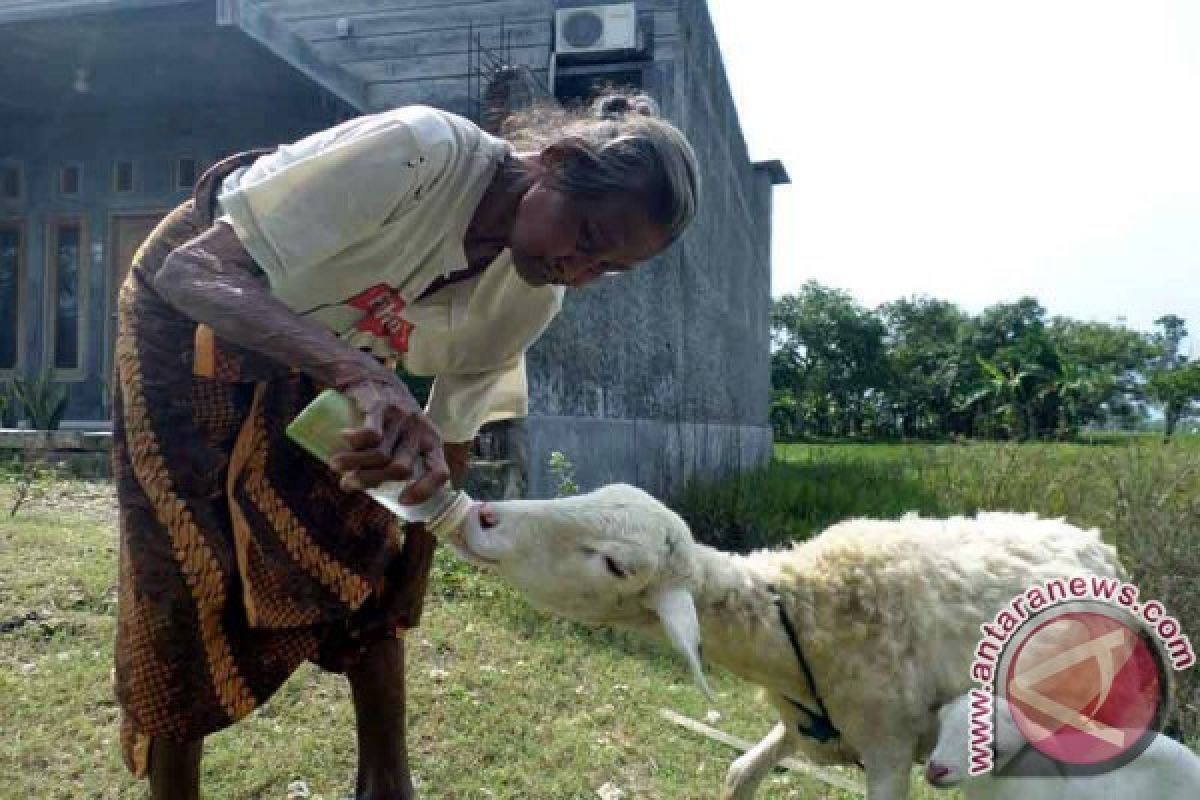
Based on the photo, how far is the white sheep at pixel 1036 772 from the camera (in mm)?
1632

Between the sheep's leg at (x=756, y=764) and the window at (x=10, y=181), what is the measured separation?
30.3ft

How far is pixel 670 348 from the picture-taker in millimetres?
8109

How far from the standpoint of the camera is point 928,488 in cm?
666

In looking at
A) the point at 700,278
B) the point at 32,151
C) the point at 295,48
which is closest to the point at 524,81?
the point at 295,48

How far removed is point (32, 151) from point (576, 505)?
358 inches

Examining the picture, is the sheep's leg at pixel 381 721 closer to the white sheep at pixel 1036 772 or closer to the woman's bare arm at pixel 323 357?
the woman's bare arm at pixel 323 357

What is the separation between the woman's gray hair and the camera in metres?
1.73

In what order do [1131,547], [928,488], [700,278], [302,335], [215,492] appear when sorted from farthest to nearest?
[700,278] < [928,488] < [1131,547] < [215,492] < [302,335]

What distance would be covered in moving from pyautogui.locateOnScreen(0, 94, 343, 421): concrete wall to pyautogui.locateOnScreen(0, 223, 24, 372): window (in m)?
0.14

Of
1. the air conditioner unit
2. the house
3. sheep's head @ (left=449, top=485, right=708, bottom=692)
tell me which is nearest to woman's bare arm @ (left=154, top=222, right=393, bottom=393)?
sheep's head @ (left=449, top=485, right=708, bottom=692)

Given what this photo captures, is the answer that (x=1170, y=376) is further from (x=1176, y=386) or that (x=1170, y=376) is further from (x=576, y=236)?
(x=576, y=236)

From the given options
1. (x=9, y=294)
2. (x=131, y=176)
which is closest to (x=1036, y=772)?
(x=131, y=176)

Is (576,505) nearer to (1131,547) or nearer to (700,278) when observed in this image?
(1131,547)

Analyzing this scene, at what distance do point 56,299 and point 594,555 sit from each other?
856 cm
